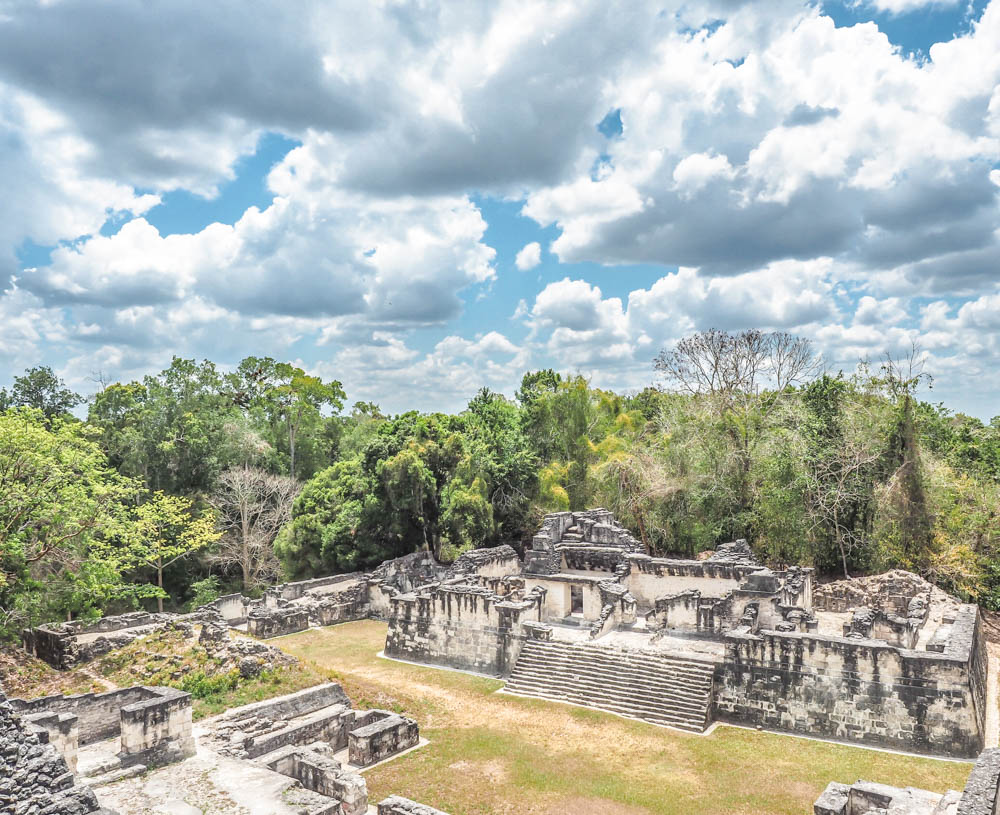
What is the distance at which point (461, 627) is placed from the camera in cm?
1983

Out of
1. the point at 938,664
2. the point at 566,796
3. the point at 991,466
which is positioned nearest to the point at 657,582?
the point at 938,664

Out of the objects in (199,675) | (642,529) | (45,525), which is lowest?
(199,675)

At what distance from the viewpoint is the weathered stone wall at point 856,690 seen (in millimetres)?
13328

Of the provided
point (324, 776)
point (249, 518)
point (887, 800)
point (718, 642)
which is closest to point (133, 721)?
point (324, 776)

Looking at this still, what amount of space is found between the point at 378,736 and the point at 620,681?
6.36m

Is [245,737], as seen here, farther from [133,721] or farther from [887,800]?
[887,800]

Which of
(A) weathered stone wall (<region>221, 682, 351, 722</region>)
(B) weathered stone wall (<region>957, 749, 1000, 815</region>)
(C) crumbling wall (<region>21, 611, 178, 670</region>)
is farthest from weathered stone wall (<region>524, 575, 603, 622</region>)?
(B) weathered stone wall (<region>957, 749, 1000, 815</region>)

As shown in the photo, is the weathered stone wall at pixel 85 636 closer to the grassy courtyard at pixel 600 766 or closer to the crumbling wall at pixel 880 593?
the grassy courtyard at pixel 600 766

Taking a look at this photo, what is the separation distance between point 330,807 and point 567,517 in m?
18.4

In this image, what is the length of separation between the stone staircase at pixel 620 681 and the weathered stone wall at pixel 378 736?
401 cm

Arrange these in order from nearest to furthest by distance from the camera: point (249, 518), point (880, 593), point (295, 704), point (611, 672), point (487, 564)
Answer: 1. point (295, 704)
2. point (611, 672)
3. point (880, 593)
4. point (487, 564)
5. point (249, 518)

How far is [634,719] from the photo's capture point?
15.6 m

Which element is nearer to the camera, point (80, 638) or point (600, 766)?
point (600, 766)

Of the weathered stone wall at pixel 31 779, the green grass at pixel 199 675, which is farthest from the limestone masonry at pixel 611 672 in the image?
the green grass at pixel 199 675
